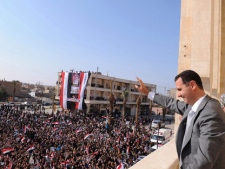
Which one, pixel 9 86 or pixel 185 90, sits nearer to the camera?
pixel 185 90

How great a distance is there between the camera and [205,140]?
4.05ft

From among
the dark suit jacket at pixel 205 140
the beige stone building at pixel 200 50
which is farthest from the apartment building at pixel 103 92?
the dark suit jacket at pixel 205 140

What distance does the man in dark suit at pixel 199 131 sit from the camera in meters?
1.23

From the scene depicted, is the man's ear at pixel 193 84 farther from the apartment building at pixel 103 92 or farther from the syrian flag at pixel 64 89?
the syrian flag at pixel 64 89

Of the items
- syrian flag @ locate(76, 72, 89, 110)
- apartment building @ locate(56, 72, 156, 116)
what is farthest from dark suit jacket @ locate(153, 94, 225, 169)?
apartment building @ locate(56, 72, 156, 116)

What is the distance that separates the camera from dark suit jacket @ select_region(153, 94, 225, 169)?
1.22 m

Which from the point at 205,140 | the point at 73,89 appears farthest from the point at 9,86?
the point at 205,140

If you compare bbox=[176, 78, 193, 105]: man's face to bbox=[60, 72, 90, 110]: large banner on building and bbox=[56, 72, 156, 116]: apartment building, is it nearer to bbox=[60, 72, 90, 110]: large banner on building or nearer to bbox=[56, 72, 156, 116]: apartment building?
bbox=[60, 72, 90, 110]: large banner on building

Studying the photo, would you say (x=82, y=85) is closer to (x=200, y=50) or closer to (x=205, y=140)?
(x=200, y=50)

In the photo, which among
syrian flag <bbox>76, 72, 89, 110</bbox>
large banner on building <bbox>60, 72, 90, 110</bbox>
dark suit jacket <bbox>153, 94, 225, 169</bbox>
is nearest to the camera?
dark suit jacket <bbox>153, 94, 225, 169</bbox>

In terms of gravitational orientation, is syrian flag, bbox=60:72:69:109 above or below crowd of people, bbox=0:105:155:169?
above

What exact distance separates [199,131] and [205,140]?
0.14m

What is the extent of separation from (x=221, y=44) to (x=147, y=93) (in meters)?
4.64

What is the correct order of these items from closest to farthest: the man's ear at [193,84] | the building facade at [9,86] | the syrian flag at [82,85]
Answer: the man's ear at [193,84], the syrian flag at [82,85], the building facade at [9,86]
